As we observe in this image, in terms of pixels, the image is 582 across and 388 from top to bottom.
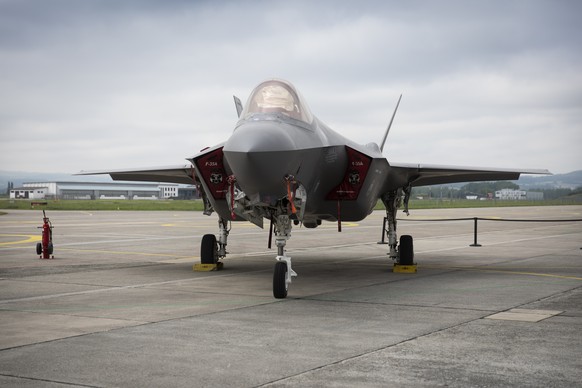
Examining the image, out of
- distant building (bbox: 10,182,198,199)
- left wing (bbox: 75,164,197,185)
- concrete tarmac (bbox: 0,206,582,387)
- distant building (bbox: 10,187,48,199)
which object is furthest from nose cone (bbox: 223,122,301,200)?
distant building (bbox: 10,187,48,199)

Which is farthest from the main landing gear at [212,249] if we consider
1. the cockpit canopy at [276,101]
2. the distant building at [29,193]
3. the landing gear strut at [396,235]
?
the distant building at [29,193]

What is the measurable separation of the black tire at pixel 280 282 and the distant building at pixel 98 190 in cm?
13868

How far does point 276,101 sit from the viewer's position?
10.5m

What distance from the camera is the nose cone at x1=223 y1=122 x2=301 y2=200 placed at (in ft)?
29.6

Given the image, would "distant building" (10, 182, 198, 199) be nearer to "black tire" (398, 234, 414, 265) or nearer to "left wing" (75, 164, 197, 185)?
"left wing" (75, 164, 197, 185)

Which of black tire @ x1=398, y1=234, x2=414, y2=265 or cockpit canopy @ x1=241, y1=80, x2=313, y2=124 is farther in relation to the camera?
black tire @ x1=398, y1=234, x2=414, y2=265

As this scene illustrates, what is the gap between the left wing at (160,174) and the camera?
46.9 ft

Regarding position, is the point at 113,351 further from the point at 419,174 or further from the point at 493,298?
the point at 419,174

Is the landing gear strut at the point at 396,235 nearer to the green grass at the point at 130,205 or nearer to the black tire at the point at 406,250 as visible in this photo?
the black tire at the point at 406,250

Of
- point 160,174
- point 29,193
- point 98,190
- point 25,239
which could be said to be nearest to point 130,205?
point 25,239

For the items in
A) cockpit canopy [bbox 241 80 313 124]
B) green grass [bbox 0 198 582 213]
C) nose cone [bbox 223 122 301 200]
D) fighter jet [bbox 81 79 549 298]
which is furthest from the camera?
green grass [bbox 0 198 582 213]

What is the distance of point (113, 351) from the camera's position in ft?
20.5

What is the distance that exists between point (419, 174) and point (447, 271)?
2.18 m

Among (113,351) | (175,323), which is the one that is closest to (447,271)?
(175,323)
